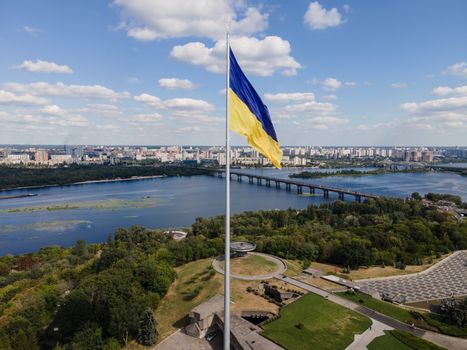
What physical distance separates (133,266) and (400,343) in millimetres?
16901

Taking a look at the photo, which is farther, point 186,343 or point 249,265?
point 249,265

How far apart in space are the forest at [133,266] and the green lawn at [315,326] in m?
6.10

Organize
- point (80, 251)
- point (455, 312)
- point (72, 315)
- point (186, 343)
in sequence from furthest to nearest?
point (80, 251)
point (72, 315)
point (455, 312)
point (186, 343)

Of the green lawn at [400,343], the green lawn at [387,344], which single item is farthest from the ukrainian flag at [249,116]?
the green lawn at [400,343]

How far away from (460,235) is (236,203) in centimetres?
4349

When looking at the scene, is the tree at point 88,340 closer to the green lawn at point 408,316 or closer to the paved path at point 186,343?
the paved path at point 186,343

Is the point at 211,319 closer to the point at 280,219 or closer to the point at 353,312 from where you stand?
the point at 353,312

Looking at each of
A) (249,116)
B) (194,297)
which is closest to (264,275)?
(194,297)

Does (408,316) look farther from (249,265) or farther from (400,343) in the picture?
(249,265)

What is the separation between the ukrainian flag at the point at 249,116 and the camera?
7277mm

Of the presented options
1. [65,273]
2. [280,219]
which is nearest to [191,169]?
[280,219]

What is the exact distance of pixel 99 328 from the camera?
16.8 m

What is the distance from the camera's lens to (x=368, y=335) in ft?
53.6

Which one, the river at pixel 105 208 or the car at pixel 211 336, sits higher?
the car at pixel 211 336
